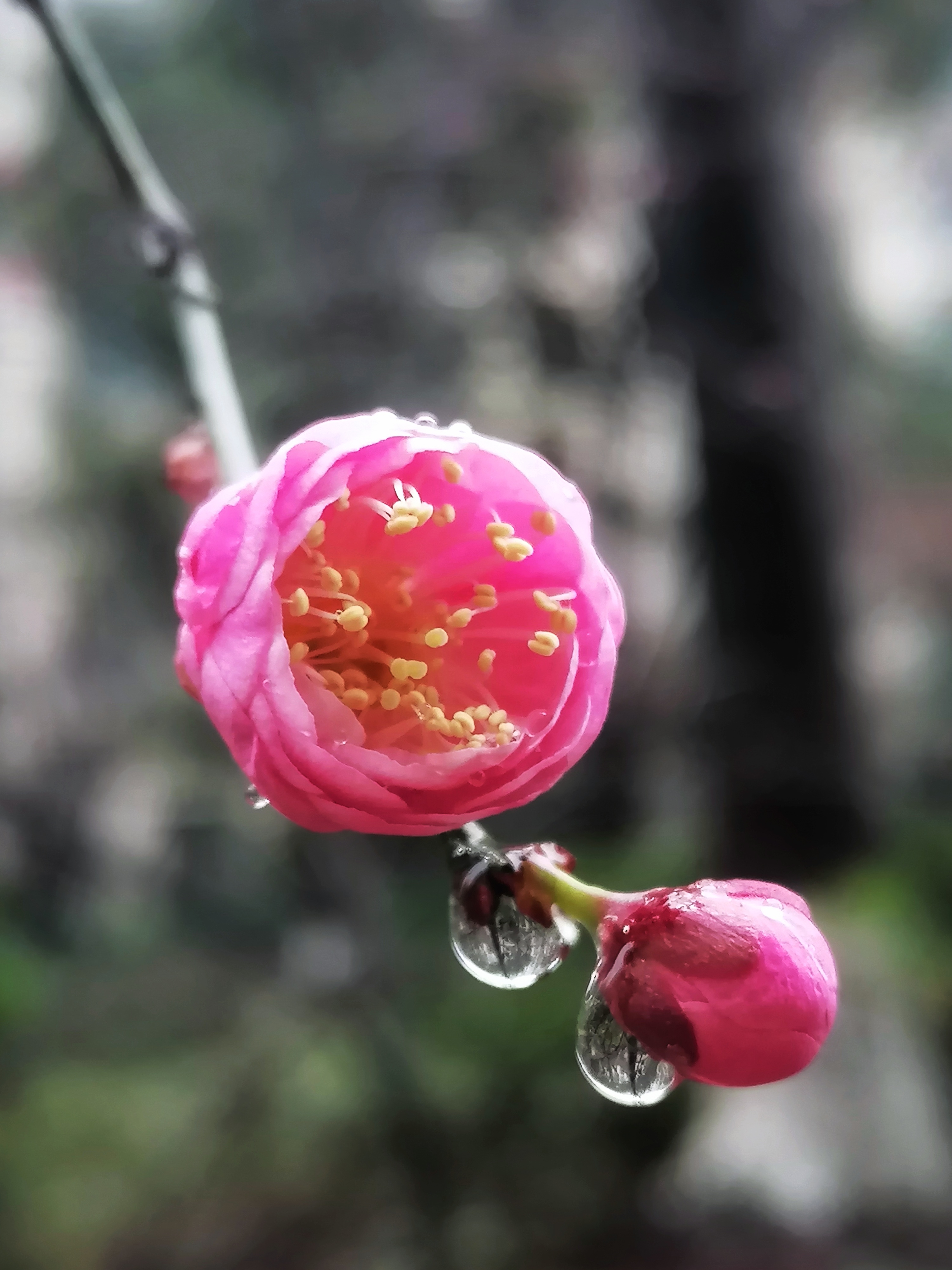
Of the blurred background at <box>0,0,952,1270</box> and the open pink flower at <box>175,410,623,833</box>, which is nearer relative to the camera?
the open pink flower at <box>175,410,623,833</box>

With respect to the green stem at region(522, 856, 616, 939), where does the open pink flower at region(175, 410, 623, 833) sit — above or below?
above

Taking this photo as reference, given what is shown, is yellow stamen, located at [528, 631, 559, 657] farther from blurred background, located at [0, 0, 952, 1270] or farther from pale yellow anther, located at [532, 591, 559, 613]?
blurred background, located at [0, 0, 952, 1270]

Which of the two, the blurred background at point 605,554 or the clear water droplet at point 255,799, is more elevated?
the clear water droplet at point 255,799

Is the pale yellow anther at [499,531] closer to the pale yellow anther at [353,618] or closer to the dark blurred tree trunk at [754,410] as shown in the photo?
the pale yellow anther at [353,618]

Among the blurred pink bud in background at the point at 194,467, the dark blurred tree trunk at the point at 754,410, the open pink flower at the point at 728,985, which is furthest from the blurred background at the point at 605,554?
the open pink flower at the point at 728,985

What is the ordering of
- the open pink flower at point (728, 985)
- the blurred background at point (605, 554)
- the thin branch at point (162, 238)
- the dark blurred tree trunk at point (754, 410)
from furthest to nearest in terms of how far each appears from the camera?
the dark blurred tree trunk at point (754, 410) < the blurred background at point (605, 554) < the thin branch at point (162, 238) < the open pink flower at point (728, 985)

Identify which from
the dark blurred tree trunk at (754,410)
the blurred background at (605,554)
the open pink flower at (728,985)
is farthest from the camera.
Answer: the dark blurred tree trunk at (754,410)

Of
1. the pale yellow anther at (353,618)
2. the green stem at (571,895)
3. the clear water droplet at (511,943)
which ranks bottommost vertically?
the clear water droplet at (511,943)

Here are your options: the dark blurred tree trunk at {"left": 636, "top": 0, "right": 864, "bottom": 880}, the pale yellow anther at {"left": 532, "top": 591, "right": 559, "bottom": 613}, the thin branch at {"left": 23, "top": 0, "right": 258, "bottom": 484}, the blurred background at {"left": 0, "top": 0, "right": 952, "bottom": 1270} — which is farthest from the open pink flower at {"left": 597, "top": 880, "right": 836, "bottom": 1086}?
the dark blurred tree trunk at {"left": 636, "top": 0, "right": 864, "bottom": 880}

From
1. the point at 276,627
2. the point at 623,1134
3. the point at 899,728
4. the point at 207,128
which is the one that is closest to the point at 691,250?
the point at 207,128

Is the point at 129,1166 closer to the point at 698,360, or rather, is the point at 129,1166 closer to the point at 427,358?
the point at 427,358
